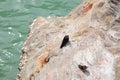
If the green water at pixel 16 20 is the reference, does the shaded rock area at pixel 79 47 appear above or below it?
above

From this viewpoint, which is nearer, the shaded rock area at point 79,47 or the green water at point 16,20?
the shaded rock area at point 79,47

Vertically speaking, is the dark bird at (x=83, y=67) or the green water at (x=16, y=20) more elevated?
the dark bird at (x=83, y=67)

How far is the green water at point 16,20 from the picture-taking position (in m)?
8.82


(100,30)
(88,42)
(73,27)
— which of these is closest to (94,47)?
(88,42)

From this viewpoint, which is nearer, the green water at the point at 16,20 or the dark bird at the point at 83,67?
the dark bird at the point at 83,67

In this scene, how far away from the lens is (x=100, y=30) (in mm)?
5266

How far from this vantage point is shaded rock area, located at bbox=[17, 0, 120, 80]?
4.34 meters

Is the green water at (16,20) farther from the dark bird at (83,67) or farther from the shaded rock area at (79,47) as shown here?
the dark bird at (83,67)

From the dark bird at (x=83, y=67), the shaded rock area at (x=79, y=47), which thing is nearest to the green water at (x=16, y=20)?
the shaded rock area at (x=79, y=47)

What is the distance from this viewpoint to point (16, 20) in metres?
10.8

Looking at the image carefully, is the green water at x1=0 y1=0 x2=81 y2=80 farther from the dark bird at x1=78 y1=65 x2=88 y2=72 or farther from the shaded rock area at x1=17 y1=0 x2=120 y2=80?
the dark bird at x1=78 y1=65 x2=88 y2=72

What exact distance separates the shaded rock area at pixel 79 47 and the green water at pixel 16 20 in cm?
229

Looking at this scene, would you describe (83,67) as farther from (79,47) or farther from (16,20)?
(16,20)

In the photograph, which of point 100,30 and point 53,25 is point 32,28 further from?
point 100,30
